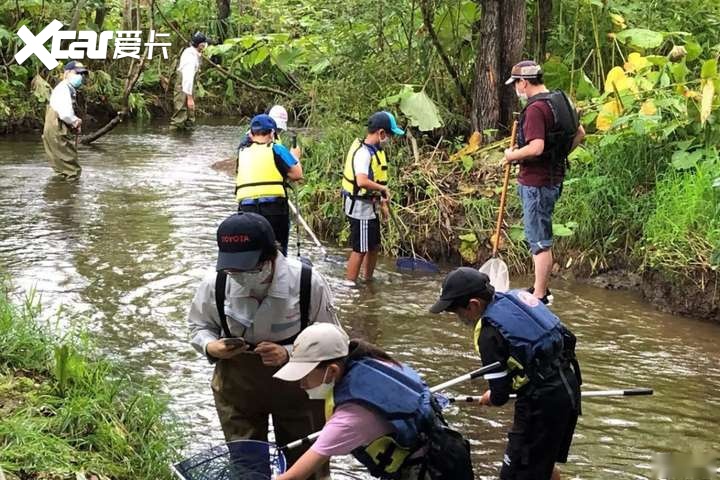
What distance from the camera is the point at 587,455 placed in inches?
212

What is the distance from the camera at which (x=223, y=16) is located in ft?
71.5

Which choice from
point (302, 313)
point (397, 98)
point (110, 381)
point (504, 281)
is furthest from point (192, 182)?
point (302, 313)

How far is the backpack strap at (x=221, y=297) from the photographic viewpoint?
154 inches

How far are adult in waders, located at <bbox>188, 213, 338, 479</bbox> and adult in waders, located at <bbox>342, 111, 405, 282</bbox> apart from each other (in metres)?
4.61

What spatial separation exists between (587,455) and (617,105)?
5134mm

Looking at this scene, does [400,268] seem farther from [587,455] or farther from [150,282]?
[587,455]

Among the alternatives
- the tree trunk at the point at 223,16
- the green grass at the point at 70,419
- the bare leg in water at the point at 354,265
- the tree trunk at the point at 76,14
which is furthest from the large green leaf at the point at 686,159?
the tree trunk at the point at 223,16

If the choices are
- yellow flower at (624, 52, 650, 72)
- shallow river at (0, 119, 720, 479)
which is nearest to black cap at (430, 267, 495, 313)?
shallow river at (0, 119, 720, 479)

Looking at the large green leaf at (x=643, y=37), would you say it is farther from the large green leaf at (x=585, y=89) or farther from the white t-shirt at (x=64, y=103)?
the white t-shirt at (x=64, y=103)

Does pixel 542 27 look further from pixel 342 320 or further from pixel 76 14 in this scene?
pixel 76 14

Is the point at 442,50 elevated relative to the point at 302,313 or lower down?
elevated

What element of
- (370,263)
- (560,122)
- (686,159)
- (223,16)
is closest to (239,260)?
(560,122)

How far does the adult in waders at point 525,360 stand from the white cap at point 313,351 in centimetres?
91

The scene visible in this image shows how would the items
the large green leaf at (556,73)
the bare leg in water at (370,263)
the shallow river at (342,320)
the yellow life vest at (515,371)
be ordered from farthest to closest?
1. the large green leaf at (556,73)
2. the bare leg in water at (370,263)
3. the shallow river at (342,320)
4. the yellow life vest at (515,371)
